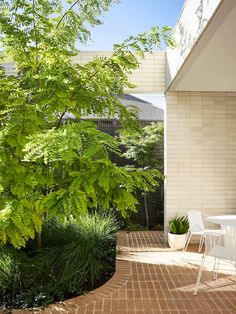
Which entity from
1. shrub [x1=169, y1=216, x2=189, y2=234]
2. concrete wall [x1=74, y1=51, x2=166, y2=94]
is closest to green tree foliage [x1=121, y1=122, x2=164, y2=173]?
concrete wall [x1=74, y1=51, x2=166, y2=94]

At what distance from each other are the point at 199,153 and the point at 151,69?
6.60ft

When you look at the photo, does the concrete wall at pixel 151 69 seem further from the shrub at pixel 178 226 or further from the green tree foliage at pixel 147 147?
the shrub at pixel 178 226

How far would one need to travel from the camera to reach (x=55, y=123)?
16.0 feet

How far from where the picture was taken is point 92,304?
3.96 meters

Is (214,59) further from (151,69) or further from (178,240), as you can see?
(178,240)

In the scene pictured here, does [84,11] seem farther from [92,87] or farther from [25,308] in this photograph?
[25,308]

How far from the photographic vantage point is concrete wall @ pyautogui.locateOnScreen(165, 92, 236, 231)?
719cm

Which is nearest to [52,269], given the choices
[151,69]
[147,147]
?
[147,147]

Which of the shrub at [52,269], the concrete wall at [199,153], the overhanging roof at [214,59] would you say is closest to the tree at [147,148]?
the concrete wall at [199,153]

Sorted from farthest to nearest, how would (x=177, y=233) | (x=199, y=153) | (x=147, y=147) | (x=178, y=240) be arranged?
(x=147, y=147) < (x=199, y=153) < (x=177, y=233) < (x=178, y=240)

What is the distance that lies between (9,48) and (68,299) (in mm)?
3049

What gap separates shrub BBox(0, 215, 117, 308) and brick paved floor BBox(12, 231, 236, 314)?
0.24m

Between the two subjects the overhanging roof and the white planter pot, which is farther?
the white planter pot

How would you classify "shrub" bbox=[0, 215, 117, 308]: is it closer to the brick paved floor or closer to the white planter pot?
the brick paved floor
